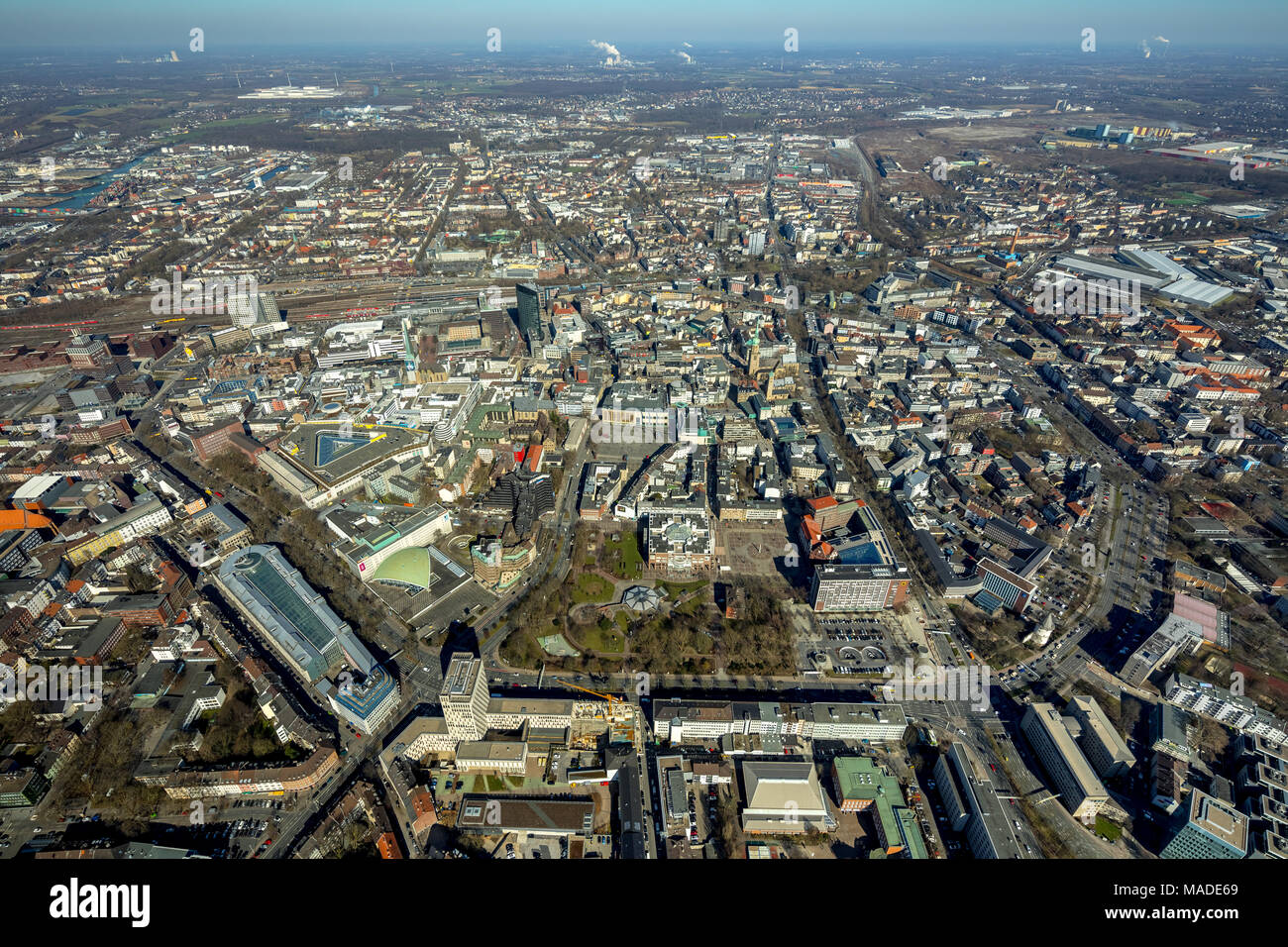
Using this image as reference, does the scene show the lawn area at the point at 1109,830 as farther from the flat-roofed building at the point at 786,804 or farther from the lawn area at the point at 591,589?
the lawn area at the point at 591,589

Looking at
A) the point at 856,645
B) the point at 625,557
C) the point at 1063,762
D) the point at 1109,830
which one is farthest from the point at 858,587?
the point at 1109,830

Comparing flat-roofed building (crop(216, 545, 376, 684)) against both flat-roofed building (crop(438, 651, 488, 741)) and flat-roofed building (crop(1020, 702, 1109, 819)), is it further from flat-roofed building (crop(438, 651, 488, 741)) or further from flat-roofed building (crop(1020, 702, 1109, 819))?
flat-roofed building (crop(1020, 702, 1109, 819))

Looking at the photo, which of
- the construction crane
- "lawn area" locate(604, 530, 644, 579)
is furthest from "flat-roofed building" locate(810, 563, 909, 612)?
the construction crane

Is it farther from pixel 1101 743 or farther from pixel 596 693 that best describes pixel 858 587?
pixel 596 693

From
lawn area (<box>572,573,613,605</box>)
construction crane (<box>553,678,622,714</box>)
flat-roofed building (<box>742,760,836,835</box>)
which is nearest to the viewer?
flat-roofed building (<box>742,760,836,835</box>)

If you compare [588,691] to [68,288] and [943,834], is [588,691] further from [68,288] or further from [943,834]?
[68,288]
